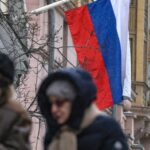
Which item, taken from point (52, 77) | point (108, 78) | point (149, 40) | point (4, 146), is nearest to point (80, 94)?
point (52, 77)

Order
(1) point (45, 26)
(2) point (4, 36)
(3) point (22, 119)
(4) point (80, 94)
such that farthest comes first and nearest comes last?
(1) point (45, 26) → (2) point (4, 36) → (3) point (22, 119) → (4) point (80, 94)

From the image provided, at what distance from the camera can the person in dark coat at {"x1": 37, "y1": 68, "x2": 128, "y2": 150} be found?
586 centimetres

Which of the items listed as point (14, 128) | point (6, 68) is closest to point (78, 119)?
point (14, 128)

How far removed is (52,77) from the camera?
19.7 feet

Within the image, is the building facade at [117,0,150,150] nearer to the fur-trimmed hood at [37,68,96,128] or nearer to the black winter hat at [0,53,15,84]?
the black winter hat at [0,53,15,84]

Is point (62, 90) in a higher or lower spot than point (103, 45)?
higher

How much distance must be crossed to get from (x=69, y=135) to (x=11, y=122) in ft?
1.87

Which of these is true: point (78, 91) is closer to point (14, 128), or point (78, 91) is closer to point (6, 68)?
point (14, 128)

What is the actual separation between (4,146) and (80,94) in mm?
684

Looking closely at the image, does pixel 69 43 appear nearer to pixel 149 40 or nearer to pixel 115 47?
pixel 115 47

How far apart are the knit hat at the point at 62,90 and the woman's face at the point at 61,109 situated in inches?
1.2

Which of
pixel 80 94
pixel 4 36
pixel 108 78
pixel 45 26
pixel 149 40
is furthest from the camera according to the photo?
pixel 149 40

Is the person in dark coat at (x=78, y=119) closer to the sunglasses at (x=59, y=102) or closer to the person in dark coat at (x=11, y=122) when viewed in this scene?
the sunglasses at (x=59, y=102)

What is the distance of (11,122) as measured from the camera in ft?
20.6
